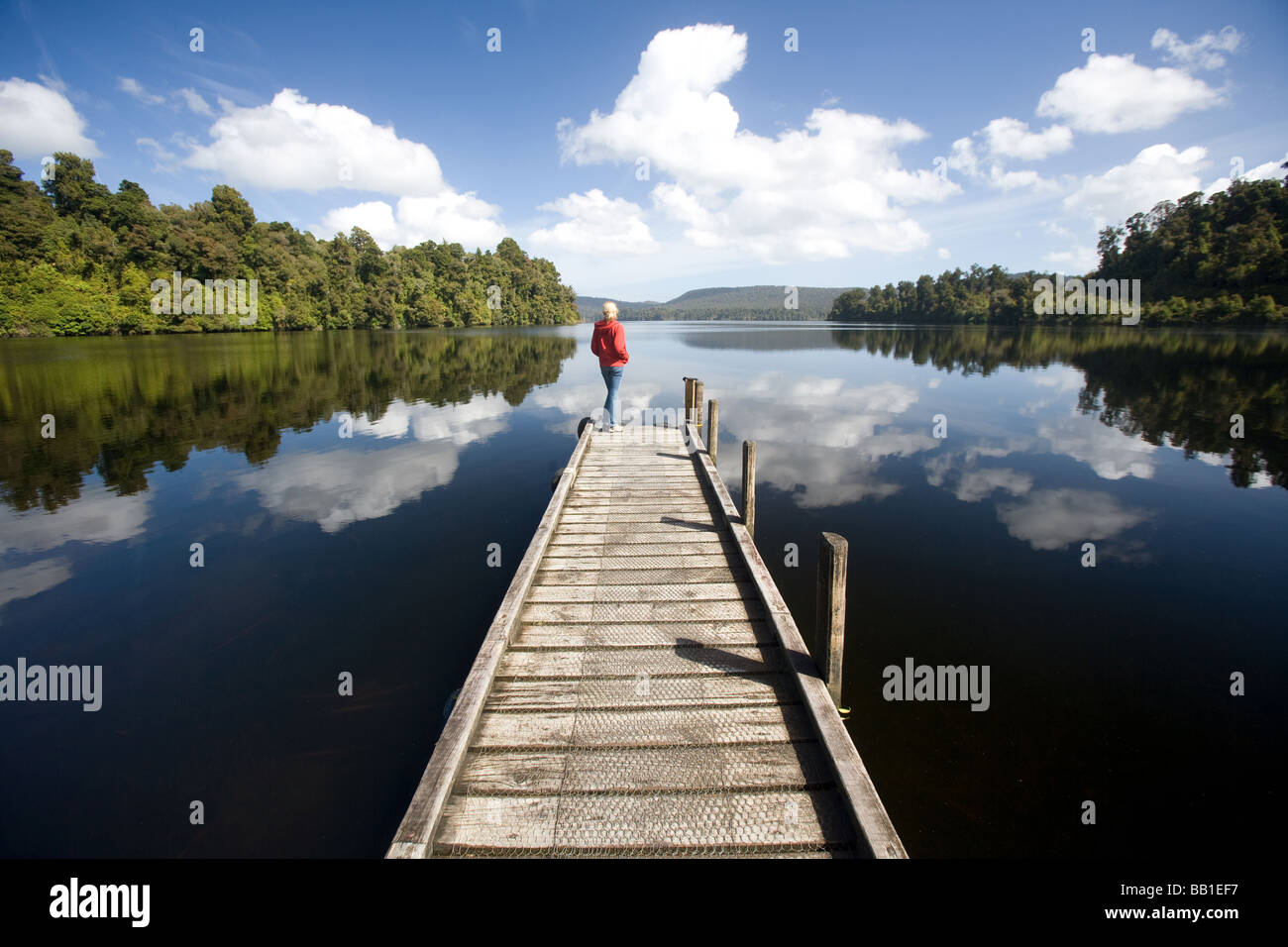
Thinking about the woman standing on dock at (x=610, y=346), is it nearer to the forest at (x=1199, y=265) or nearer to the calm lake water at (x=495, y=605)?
the calm lake water at (x=495, y=605)

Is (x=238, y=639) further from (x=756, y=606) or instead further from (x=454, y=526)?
(x=756, y=606)

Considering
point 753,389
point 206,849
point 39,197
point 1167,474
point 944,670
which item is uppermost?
point 39,197

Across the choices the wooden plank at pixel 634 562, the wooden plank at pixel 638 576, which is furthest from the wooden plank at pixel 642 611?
the wooden plank at pixel 634 562

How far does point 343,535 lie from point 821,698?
8.73 meters

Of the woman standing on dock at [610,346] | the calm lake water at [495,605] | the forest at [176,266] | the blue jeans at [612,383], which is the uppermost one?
the forest at [176,266]

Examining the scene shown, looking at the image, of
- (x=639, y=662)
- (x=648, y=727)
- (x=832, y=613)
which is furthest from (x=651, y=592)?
(x=832, y=613)

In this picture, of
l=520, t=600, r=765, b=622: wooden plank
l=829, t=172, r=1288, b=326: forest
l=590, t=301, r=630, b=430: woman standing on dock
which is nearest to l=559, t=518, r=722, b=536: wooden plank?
l=520, t=600, r=765, b=622: wooden plank

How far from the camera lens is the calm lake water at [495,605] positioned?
4367 millimetres

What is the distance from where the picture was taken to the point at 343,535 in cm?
931

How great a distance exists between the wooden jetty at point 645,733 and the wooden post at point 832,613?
0.41 ft

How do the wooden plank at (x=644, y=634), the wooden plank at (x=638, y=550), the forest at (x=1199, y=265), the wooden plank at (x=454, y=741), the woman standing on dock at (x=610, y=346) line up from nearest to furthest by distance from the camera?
the wooden plank at (x=454, y=741), the wooden plank at (x=644, y=634), the wooden plank at (x=638, y=550), the woman standing on dock at (x=610, y=346), the forest at (x=1199, y=265)

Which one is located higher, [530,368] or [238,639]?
[530,368]

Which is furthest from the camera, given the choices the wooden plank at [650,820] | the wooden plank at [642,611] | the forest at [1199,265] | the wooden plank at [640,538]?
the forest at [1199,265]
